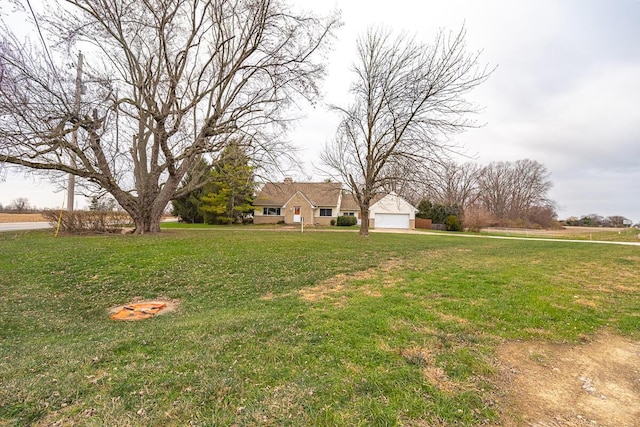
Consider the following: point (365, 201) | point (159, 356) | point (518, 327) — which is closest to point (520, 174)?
point (365, 201)

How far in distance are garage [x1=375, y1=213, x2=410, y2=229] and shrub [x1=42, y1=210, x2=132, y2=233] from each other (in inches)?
997

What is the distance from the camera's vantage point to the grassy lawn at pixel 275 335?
2488 millimetres

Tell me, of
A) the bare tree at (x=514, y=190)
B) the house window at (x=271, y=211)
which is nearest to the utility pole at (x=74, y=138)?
the house window at (x=271, y=211)

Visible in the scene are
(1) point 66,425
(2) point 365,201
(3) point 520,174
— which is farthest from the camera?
(3) point 520,174

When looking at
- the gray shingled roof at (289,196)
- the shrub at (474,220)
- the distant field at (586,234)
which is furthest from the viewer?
the gray shingled roof at (289,196)

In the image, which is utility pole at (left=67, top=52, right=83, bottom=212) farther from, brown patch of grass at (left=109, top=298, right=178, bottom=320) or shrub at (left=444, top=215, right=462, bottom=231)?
shrub at (left=444, top=215, right=462, bottom=231)

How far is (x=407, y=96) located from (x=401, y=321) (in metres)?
12.2

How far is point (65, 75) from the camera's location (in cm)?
1242

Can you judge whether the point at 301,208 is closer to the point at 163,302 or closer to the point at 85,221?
the point at 85,221

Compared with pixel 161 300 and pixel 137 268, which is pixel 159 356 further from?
pixel 137 268

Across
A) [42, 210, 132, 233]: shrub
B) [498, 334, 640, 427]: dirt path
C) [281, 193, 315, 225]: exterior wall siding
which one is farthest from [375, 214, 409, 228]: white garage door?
[498, 334, 640, 427]: dirt path

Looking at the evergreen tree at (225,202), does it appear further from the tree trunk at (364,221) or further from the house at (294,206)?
the tree trunk at (364,221)

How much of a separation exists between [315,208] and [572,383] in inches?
1299

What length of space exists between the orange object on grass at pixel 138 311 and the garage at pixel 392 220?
30611 mm
